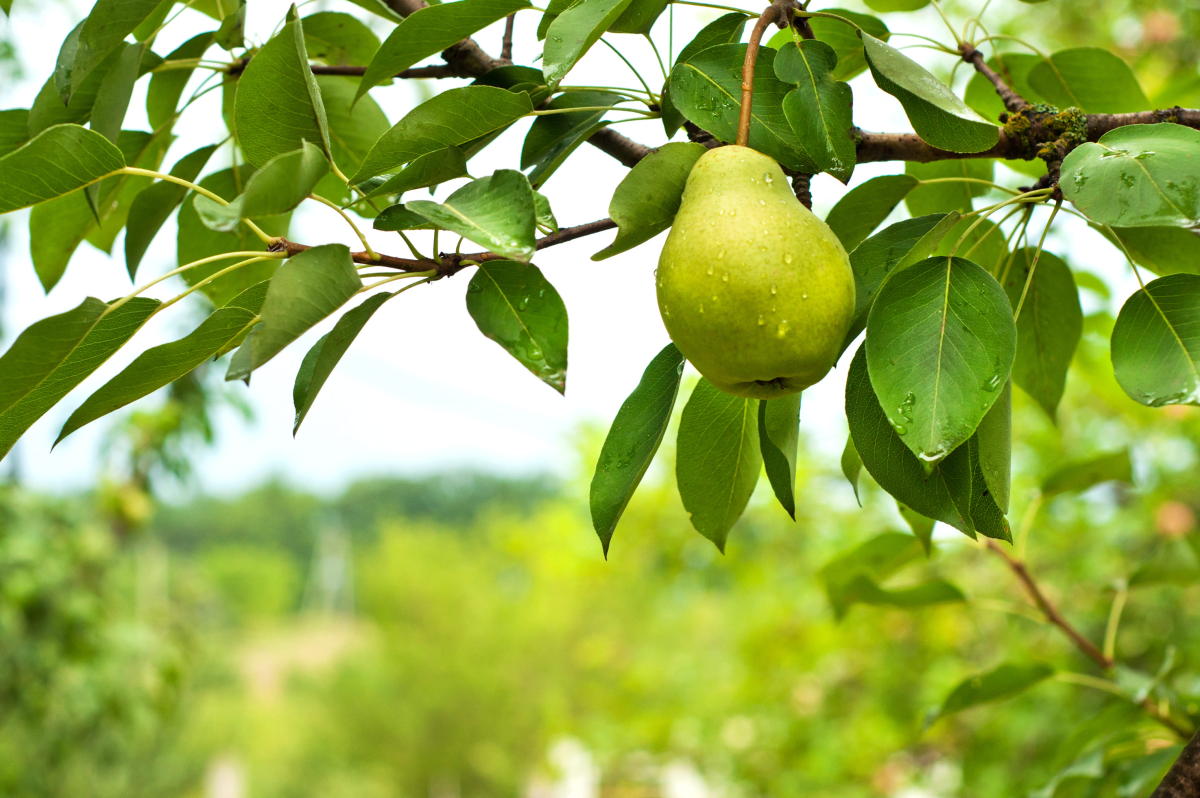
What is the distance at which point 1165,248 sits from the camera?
508mm

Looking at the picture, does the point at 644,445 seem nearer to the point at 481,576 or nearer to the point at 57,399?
the point at 57,399

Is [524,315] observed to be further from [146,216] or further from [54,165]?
[146,216]

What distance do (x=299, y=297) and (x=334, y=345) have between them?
1.6 inches

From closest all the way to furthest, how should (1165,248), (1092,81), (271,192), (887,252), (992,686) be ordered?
1. (271,192)
2. (887,252)
3. (1165,248)
4. (1092,81)
5. (992,686)

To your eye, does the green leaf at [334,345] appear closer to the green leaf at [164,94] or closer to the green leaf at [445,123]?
the green leaf at [445,123]

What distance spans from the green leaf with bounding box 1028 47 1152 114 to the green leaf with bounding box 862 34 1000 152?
0.31 meters

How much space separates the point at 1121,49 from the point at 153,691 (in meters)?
2.99

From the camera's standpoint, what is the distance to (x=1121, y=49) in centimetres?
221

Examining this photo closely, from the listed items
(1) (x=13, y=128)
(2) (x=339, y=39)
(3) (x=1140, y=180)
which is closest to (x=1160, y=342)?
(3) (x=1140, y=180)

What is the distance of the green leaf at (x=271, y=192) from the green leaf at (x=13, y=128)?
332mm

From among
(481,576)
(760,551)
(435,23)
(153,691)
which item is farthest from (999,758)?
(481,576)

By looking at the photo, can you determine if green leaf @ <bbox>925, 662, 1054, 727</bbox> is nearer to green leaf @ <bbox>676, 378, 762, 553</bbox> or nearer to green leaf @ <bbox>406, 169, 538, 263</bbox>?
green leaf @ <bbox>676, 378, 762, 553</bbox>

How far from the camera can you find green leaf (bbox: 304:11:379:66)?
Result: 62cm

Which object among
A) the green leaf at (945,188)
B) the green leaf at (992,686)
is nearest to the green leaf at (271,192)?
the green leaf at (945,188)
